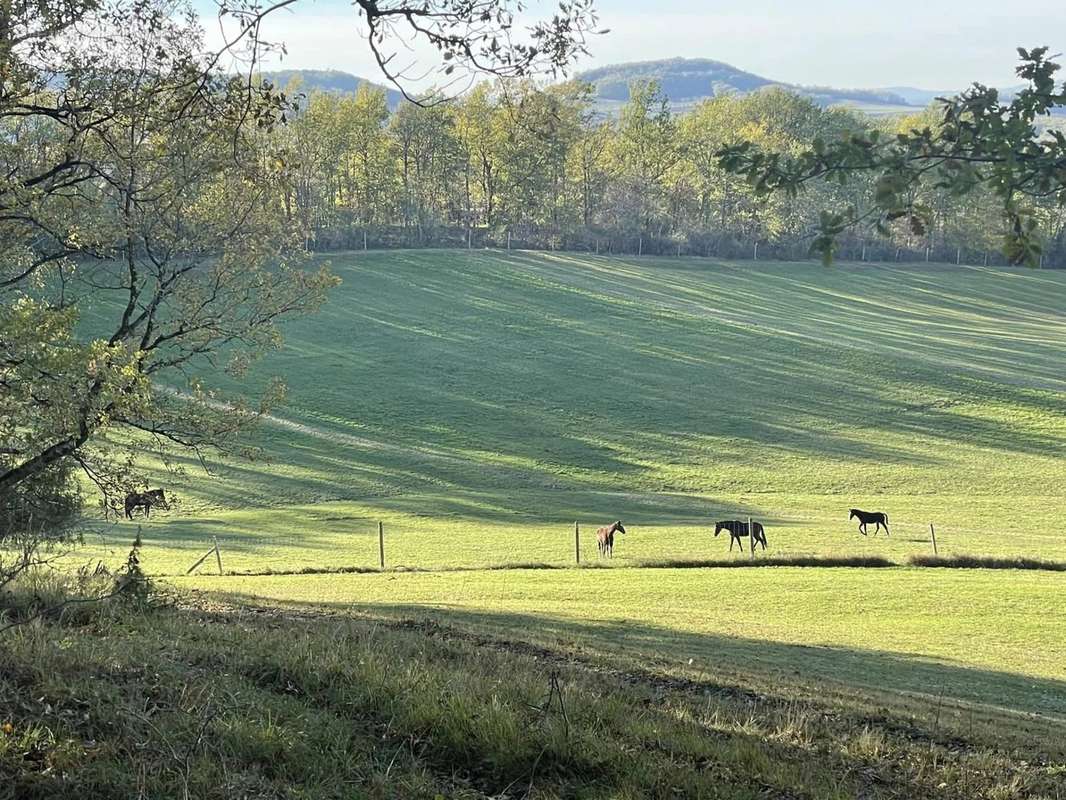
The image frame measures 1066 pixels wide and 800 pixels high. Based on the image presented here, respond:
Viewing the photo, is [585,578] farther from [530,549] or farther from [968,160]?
[968,160]

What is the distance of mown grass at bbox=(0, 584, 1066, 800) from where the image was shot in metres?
5.47

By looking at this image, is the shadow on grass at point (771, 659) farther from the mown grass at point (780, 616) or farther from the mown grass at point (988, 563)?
the mown grass at point (988, 563)

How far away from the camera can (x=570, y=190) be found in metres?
108

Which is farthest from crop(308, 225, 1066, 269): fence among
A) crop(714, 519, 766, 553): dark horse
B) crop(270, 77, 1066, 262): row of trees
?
crop(714, 519, 766, 553): dark horse

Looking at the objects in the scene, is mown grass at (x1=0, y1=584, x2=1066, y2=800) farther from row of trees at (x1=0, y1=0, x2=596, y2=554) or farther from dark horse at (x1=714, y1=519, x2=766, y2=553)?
dark horse at (x1=714, y1=519, x2=766, y2=553)

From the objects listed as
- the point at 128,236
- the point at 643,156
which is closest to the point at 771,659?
the point at 128,236

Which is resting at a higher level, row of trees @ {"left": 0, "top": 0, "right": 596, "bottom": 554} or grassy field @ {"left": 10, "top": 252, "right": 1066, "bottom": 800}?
row of trees @ {"left": 0, "top": 0, "right": 596, "bottom": 554}

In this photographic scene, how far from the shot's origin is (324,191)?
9675 cm

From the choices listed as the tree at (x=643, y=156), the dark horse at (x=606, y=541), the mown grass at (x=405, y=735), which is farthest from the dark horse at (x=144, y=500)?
the tree at (x=643, y=156)

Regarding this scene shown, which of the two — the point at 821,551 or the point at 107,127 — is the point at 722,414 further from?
the point at 107,127

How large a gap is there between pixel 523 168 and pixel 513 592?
264 feet

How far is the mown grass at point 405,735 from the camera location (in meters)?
5.47

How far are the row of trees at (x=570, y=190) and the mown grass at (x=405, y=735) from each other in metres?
80.9

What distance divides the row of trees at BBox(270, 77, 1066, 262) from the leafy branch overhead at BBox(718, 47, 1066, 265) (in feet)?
270
